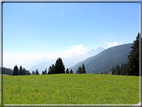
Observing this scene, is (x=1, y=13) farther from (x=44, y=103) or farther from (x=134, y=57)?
(x=134, y=57)

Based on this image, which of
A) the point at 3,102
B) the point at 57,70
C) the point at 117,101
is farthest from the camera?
the point at 57,70

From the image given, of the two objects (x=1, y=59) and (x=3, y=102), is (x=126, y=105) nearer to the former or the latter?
(x=3, y=102)

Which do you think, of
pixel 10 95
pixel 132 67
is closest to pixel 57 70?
pixel 132 67

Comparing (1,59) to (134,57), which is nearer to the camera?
(1,59)

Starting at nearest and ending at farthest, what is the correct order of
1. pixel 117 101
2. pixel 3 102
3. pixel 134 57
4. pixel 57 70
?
pixel 3 102 → pixel 117 101 → pixel 134 57 → pixel 57 70

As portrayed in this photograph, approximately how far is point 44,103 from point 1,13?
30.4 feet

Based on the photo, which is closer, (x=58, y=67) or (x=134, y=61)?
(x=134, y=61)

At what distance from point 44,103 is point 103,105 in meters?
5.43

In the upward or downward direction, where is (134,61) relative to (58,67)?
upward

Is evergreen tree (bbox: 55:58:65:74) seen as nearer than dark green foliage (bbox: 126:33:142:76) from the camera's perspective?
No

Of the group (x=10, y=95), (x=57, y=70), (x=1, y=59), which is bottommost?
(x=57, y=70)

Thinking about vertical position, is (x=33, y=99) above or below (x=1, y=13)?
below

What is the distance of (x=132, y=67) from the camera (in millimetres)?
30953

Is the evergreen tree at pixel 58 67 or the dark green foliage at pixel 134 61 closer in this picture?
the dark green foliage at pixel 134 61
